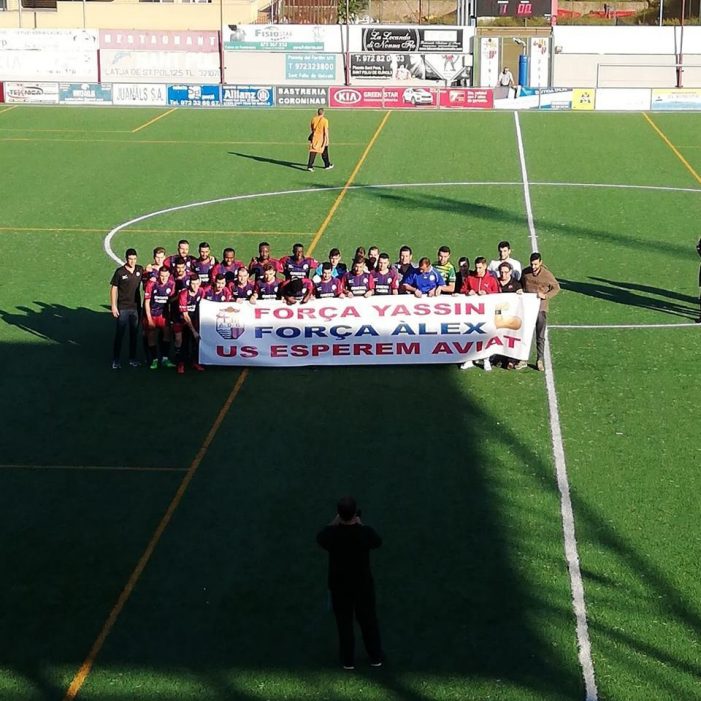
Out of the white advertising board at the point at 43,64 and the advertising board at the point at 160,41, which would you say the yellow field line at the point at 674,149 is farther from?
the white advertising board at the point at 43,64

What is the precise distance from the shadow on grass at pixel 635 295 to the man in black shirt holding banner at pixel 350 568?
40.4ft

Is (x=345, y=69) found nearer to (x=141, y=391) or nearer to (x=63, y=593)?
(x=141, y=391)

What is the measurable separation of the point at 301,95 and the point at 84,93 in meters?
8.75

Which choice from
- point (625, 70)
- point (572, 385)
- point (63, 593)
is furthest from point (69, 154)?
point (625, 70)

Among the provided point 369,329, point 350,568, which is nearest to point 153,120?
point 369,329

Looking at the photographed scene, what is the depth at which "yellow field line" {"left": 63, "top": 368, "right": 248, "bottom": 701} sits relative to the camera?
9.96m

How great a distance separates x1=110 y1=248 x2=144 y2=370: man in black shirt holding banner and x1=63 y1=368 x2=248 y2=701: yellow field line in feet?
7.20

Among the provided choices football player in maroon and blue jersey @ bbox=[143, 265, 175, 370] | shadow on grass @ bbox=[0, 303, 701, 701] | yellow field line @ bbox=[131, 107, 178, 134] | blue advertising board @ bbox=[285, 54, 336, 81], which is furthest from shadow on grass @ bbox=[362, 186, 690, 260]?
blue advertising board @ bbox=[285, 54, 336, 81]

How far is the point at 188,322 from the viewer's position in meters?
17.5

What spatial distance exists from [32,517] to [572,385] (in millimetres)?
7701

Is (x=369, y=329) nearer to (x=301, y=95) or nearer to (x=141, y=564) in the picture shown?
(x=141, y=564)

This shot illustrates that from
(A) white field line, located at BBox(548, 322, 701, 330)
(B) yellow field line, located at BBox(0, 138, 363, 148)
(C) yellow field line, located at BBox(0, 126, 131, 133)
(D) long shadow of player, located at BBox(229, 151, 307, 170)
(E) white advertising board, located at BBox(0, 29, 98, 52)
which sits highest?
(E) white advertising board, located at BBox(0, 29, 98, 52)

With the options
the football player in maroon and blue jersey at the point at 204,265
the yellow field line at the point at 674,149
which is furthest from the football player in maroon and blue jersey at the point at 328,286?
the yellow field line at the point at 674,149

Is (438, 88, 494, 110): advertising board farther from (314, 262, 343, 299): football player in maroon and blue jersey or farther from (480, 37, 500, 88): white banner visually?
(314, 262, 343, 299): football player in maroon and blue jersey
